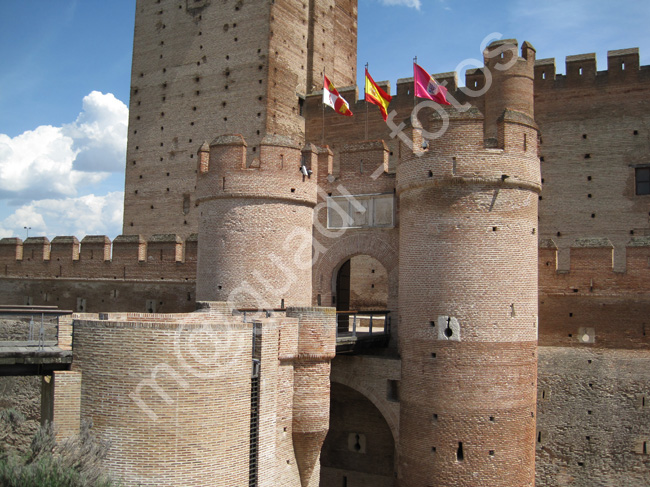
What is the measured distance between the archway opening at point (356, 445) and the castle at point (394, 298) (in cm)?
5

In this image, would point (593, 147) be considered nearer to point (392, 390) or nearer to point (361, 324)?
point (361, 324)

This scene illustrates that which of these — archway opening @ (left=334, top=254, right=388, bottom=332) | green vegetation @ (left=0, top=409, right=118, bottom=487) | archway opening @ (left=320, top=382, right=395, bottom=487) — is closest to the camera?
green vegetation @ (left=0, top=409, right=118, bottom=487)

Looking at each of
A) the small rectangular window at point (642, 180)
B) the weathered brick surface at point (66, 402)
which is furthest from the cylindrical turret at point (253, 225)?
the small rectangular window at point (642, 180)

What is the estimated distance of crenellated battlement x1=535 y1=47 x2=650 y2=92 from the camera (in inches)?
801

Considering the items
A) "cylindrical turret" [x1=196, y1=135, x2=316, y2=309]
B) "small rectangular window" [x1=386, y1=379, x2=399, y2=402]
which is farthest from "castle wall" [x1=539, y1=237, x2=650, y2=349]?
"cylindrical turret" [x1=196, y1=135, x2=316, y2=309]

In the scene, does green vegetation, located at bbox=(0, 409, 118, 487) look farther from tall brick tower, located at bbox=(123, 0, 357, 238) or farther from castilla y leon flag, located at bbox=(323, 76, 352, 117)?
tall brick tower, located at bbox=(123, 0, 357, 238)

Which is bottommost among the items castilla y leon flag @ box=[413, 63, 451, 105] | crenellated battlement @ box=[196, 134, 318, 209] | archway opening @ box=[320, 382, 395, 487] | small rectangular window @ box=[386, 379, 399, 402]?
archway opening @ box=[320, 382, 395, 487]

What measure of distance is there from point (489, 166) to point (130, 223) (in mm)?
17145

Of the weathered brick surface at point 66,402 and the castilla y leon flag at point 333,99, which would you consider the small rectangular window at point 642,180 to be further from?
the weathered brick surface at point 66,402

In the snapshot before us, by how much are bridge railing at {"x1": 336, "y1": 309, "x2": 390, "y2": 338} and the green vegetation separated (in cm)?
A: 674

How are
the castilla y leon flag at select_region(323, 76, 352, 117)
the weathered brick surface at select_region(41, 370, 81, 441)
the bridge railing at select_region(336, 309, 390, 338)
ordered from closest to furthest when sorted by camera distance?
the weathered brick surface at select_region(41, 370, 81, 441) < the bridge railing at select_region(336, 309, 390, 338) < the castilla y leon flag at select_region(323, 76, 352, 117)

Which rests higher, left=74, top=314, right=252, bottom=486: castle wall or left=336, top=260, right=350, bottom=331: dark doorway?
left=336, top=260, right=350, bottom=331: dark doorway

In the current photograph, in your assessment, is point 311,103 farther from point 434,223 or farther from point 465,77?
point 434,223

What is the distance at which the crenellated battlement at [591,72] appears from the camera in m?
20.3
